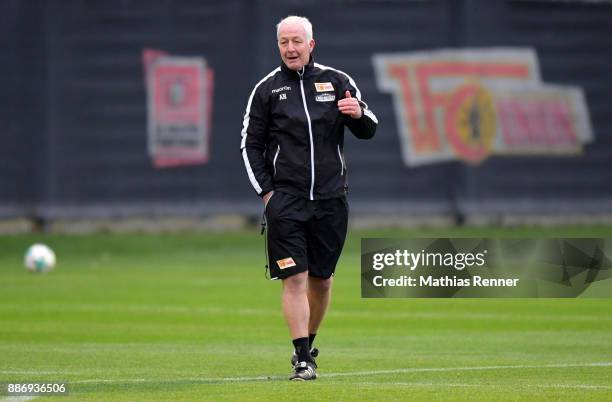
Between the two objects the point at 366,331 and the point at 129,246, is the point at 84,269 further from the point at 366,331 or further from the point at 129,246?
the point at 366,331

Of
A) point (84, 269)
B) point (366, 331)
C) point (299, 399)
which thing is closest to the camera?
point (299, 399)

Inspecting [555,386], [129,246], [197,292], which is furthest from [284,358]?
[129,246]

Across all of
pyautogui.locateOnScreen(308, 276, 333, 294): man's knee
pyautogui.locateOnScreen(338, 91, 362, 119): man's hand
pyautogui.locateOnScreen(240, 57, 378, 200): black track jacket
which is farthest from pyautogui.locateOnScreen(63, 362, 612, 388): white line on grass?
pyautogui.locateOnScreen(338, 91, 362, 119): man's hand

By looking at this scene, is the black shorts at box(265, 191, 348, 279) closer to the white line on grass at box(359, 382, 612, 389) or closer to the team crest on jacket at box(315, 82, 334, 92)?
the team crest on jacket at box(315, 82, 334, 92)

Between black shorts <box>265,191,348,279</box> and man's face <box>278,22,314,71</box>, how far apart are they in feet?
2.84

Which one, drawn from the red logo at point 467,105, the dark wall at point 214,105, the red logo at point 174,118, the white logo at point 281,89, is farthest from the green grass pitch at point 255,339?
the red logo at point 467,105

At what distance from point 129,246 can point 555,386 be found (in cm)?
1611

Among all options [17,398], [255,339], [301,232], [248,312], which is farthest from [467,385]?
[248,312]

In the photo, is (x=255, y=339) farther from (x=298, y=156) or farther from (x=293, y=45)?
(x=293, y=45)

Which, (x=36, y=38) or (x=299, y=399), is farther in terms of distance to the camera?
(x=36, y=38)

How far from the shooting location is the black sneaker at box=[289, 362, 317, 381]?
32.6ft

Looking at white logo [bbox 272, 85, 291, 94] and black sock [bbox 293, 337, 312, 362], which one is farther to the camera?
white logo [bbox 272, 85, 291, 94]

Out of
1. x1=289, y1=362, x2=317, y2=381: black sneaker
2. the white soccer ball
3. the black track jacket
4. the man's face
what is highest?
the man's face

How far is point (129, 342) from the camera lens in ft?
43.8
